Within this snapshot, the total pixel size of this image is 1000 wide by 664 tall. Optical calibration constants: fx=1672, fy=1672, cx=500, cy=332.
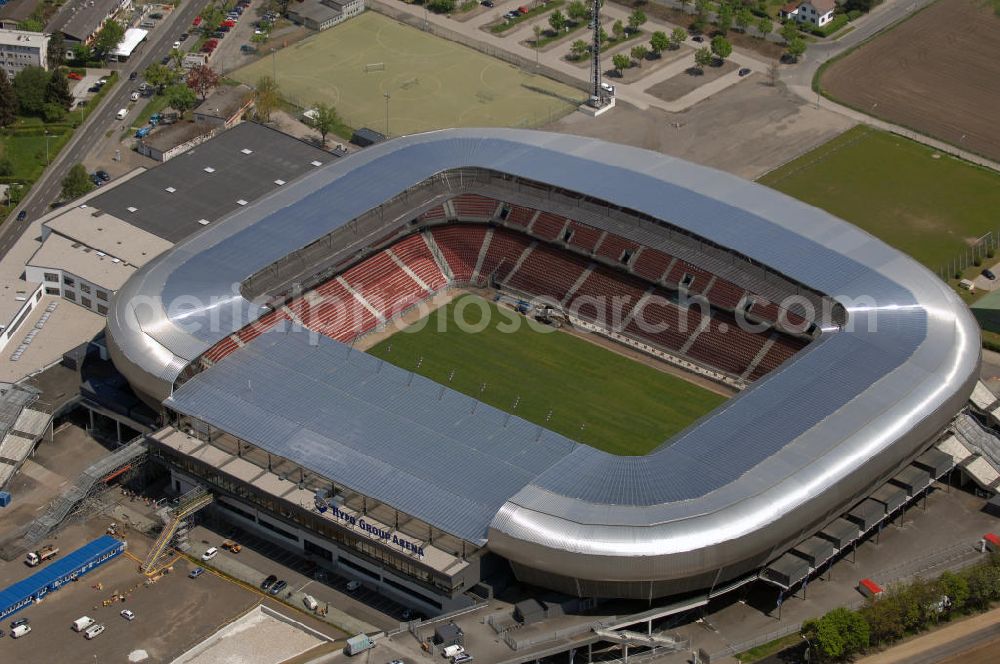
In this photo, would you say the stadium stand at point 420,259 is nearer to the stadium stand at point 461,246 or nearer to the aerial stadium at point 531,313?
the aerial stadium at point 531,313

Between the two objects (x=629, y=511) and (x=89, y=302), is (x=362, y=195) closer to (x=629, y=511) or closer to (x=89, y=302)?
(x=89, y=302)

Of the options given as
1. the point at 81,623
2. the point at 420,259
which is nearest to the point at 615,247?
the point at 420,259

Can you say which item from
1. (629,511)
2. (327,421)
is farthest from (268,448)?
(629,511)

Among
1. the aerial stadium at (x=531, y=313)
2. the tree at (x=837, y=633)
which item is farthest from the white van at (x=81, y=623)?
the tree at (x=837, y=633)

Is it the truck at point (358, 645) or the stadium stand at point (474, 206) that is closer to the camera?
the truck at point (358, 645)

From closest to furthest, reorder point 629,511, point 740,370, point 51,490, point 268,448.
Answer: point 629,511
point 268,448
point 51,490
point 740,370

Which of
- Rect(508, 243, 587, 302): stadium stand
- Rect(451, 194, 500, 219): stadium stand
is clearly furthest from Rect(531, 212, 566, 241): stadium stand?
Rect(451, 194, 500, 219): stadium stand

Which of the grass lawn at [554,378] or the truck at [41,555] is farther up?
the truck at [41,555]
